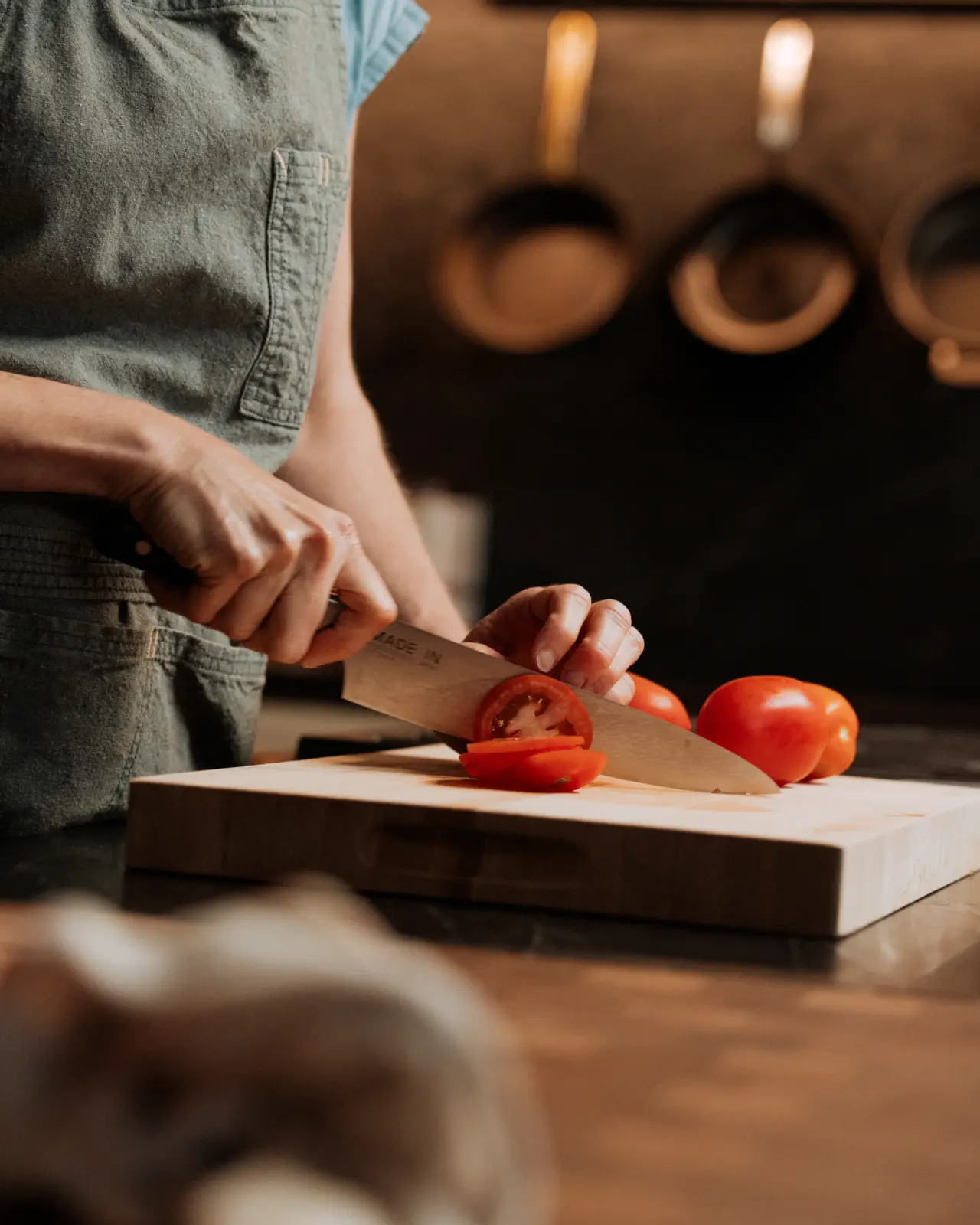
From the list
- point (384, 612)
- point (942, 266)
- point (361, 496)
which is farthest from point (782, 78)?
point (384, 612)

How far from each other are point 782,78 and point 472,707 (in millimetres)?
2179

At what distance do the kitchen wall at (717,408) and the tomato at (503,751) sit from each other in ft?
6.42

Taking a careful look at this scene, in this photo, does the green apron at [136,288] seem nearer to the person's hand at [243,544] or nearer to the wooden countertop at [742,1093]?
the person's hand at [243,544]

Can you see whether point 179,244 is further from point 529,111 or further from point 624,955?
point 529,111

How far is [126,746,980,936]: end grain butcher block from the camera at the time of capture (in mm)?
788

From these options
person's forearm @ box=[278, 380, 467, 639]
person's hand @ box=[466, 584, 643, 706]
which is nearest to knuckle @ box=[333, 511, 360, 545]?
person's hand @ box=[466, 584, 643, 706]

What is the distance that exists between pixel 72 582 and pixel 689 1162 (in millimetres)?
750

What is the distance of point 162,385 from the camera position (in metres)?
1.09

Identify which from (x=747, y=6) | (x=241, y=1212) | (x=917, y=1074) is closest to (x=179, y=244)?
(x=917, y=1074)

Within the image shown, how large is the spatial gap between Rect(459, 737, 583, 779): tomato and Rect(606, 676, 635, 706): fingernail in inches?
9.8

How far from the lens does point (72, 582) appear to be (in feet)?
3.40

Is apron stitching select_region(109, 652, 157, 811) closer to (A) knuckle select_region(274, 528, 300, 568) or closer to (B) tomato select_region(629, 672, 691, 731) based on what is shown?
(A) knuckle select_region(274, 528, 300, 568)

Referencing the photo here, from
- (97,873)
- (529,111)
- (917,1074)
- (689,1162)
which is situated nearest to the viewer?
(689,1162)

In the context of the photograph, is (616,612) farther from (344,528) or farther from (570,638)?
(344,528)
